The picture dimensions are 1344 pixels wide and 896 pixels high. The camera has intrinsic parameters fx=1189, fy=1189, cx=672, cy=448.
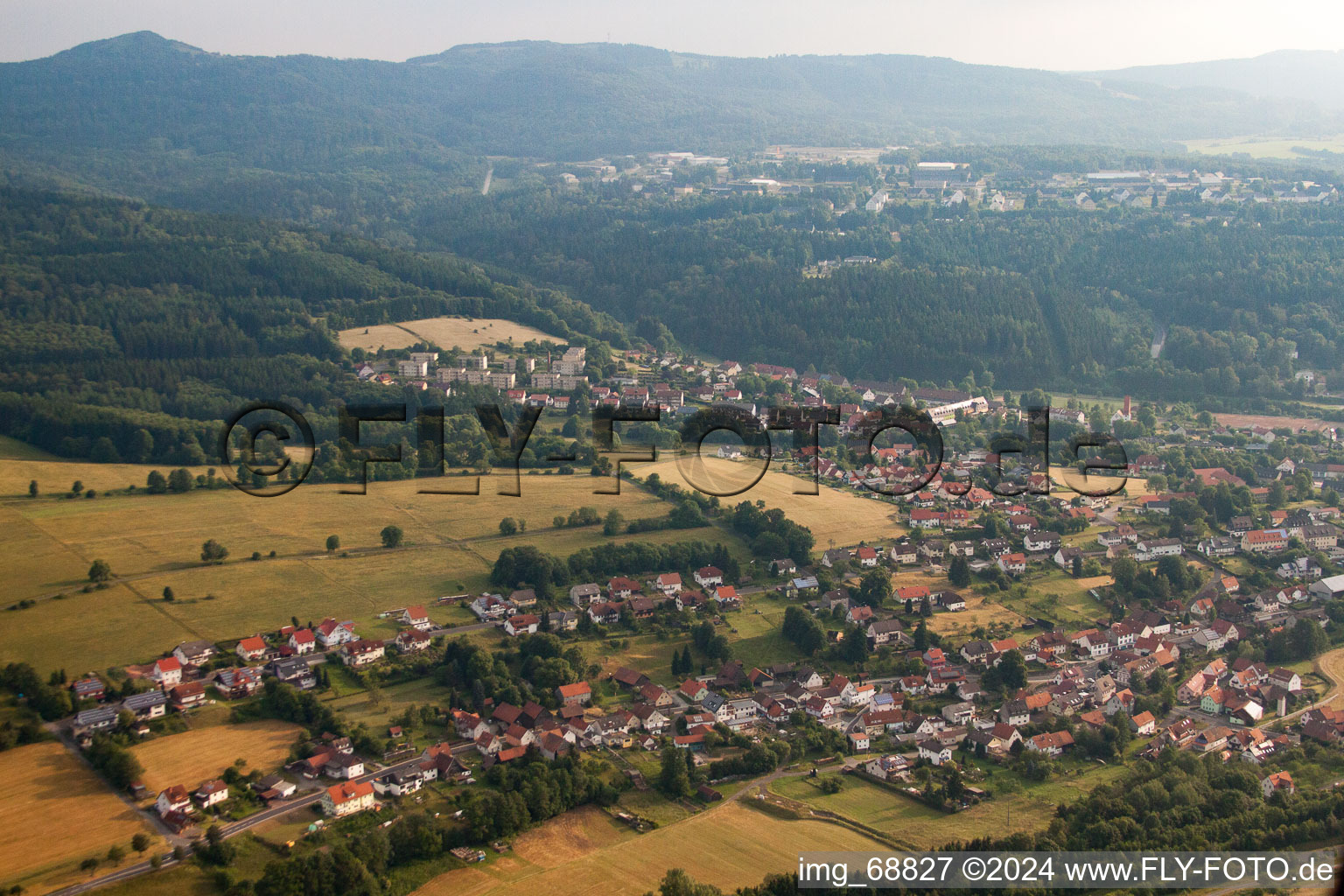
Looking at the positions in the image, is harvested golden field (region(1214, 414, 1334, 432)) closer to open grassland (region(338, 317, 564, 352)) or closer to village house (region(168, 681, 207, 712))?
open grassland (region(338, 317, 564, 352))

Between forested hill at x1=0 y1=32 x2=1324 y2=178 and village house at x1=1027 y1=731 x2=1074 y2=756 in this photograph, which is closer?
village house at x1=1027 y1=731 x2=1074 y2=756

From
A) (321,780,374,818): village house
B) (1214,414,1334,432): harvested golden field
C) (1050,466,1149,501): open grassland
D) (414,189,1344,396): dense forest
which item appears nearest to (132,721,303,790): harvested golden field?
(321,780,374,818): village house

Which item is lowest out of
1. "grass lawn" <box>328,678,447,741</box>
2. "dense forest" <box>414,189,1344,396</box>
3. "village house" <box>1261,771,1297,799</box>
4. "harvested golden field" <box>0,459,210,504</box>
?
"grass lawn" <box>328,678,447,741</box>

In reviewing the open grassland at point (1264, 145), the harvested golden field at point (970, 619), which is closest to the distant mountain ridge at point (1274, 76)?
the open grassland at point (1264, 145)

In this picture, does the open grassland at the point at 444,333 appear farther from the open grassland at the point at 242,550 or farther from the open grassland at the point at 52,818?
the open grassland at the point at 52,818

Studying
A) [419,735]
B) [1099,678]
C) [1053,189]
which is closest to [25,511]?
[419,735]

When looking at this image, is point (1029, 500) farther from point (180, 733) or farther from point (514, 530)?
point (180, 733)

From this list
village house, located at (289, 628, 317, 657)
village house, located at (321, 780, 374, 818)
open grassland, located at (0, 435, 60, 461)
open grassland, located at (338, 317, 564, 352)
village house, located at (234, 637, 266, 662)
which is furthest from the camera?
open grassland, located at (338, 317, 564, 352)

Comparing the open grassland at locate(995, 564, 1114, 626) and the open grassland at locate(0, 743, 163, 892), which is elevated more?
the open grassland at locate(995, 564, 1114, 626)
